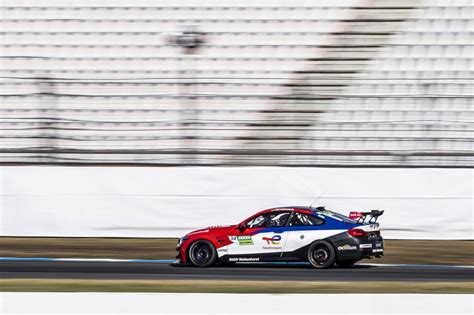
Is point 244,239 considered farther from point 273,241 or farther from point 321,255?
point 321,255

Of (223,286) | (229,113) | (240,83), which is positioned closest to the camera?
(223,286)

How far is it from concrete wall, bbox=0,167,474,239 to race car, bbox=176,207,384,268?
2457 millimetres

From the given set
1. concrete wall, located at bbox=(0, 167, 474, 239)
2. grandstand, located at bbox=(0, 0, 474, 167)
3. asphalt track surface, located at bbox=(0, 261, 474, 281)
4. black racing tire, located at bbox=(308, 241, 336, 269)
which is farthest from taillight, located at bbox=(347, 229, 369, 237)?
grandstand, located at bbox=(0, 0, 474, 167)

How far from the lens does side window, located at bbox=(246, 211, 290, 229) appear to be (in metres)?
11.0

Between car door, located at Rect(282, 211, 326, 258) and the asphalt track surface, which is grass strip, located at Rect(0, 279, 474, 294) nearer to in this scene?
the asphalt track surface

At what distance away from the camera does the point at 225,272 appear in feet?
34.0

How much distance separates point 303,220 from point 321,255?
486 mm

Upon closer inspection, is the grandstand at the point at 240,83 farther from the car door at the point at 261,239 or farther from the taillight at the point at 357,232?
the taillight at the point at 357,232

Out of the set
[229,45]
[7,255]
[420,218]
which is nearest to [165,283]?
[7,255]

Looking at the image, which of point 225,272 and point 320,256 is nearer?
point 225,272

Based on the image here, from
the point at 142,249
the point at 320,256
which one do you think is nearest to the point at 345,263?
the point at 320,256

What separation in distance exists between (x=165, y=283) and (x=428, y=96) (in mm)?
6957

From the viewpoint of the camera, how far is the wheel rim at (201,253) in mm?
10977
